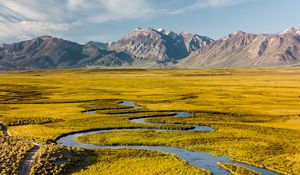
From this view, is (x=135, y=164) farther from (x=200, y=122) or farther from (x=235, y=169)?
(x=200, y=122)

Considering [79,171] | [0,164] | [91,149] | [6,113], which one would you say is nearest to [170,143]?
[91,149]

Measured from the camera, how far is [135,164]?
157ft

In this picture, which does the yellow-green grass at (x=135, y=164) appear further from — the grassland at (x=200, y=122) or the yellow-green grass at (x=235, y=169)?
the yellow-green grass at (x=235, y=169)

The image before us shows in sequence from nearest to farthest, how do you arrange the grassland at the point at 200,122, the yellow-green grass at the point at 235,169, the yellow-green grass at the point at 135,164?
the yellow-green grass at the point at 235,169, the yellow-green grass at the point at 135,164, the grassland at the point at 200,122

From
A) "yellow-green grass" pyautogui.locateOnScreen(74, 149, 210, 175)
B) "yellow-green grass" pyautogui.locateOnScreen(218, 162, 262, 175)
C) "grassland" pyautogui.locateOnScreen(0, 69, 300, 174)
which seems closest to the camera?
"yellow-green grass" pyautogui.locateOnScreen(218, 162, 262, 175)

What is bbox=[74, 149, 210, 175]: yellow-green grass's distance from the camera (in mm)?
44709

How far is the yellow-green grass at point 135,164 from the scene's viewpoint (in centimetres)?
4471

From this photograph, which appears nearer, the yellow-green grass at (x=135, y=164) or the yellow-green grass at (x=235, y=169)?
the yellow-green grass at (x=235, y=169)

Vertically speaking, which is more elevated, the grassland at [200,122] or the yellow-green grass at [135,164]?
the yellow-green grass at [135,164]

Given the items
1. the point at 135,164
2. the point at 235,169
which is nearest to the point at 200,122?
the point at 135,164

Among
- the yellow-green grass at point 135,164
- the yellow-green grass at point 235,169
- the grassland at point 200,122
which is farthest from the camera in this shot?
the grassland at point 200,122

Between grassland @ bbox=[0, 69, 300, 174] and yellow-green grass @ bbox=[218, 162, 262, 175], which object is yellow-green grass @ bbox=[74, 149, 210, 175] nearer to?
grassland @ bbox=[0, 69, 300, 174]

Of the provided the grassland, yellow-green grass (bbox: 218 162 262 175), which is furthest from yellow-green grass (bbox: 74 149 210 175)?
yellow-green grass (bbox: 218 162 262 175)

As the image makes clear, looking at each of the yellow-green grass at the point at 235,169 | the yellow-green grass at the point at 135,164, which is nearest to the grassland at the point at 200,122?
the yellow-green grass at the point at 135,164
